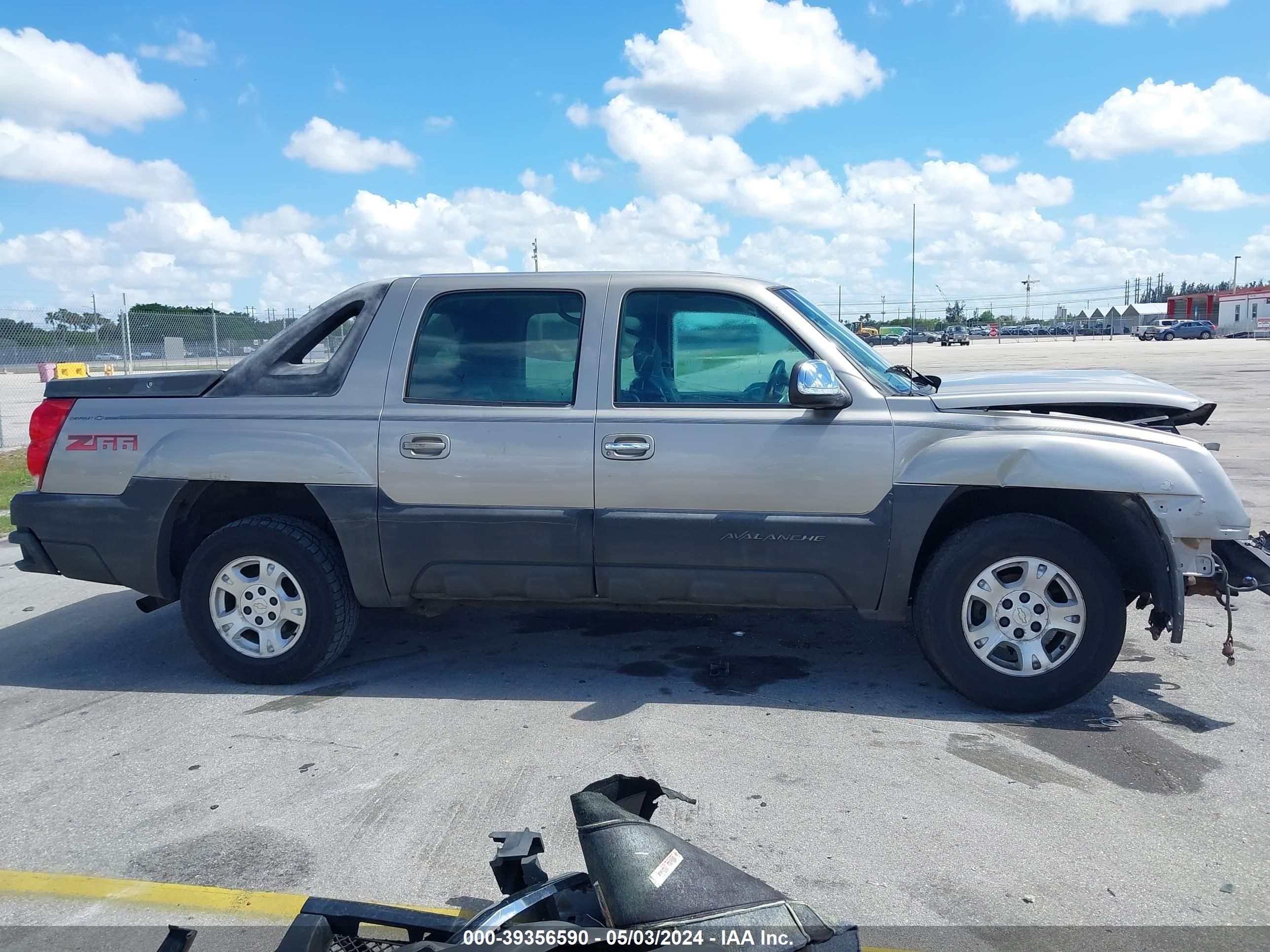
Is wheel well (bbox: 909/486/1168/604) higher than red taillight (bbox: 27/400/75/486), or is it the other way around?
red taillight (bbox: 27/400/75/486)

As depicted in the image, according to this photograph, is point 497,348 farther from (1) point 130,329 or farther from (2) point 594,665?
(1) point 130,329

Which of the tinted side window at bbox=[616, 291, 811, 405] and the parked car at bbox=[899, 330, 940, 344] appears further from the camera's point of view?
the parked car at bbox=[899, 330, 940, 344]

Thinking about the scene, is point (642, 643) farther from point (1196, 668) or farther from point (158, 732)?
point (1196, 668)

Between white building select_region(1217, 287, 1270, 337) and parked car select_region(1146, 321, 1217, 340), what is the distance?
615 cm

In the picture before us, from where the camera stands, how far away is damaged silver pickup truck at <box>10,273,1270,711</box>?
14.3 feet

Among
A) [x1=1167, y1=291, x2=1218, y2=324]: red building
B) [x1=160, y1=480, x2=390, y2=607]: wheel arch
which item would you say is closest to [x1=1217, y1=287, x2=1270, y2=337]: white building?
[x1=1167, y1=291, x2=1218, y2=324]: red building

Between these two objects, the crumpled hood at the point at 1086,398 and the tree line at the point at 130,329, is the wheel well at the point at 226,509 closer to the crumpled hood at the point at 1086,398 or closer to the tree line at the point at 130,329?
the crumpled hood at the point at 1086,398

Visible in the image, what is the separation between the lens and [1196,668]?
4.94 m

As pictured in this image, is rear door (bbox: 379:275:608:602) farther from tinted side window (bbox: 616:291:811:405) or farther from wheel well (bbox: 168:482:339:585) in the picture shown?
wheel well (bbox: 168:482:339:585)

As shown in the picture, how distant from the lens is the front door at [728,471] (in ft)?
14.5

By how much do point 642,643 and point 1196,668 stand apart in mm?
2787

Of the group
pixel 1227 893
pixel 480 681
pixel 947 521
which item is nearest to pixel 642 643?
pixel 480 681

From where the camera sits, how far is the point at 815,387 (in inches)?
170

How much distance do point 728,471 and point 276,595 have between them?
2290 mm
